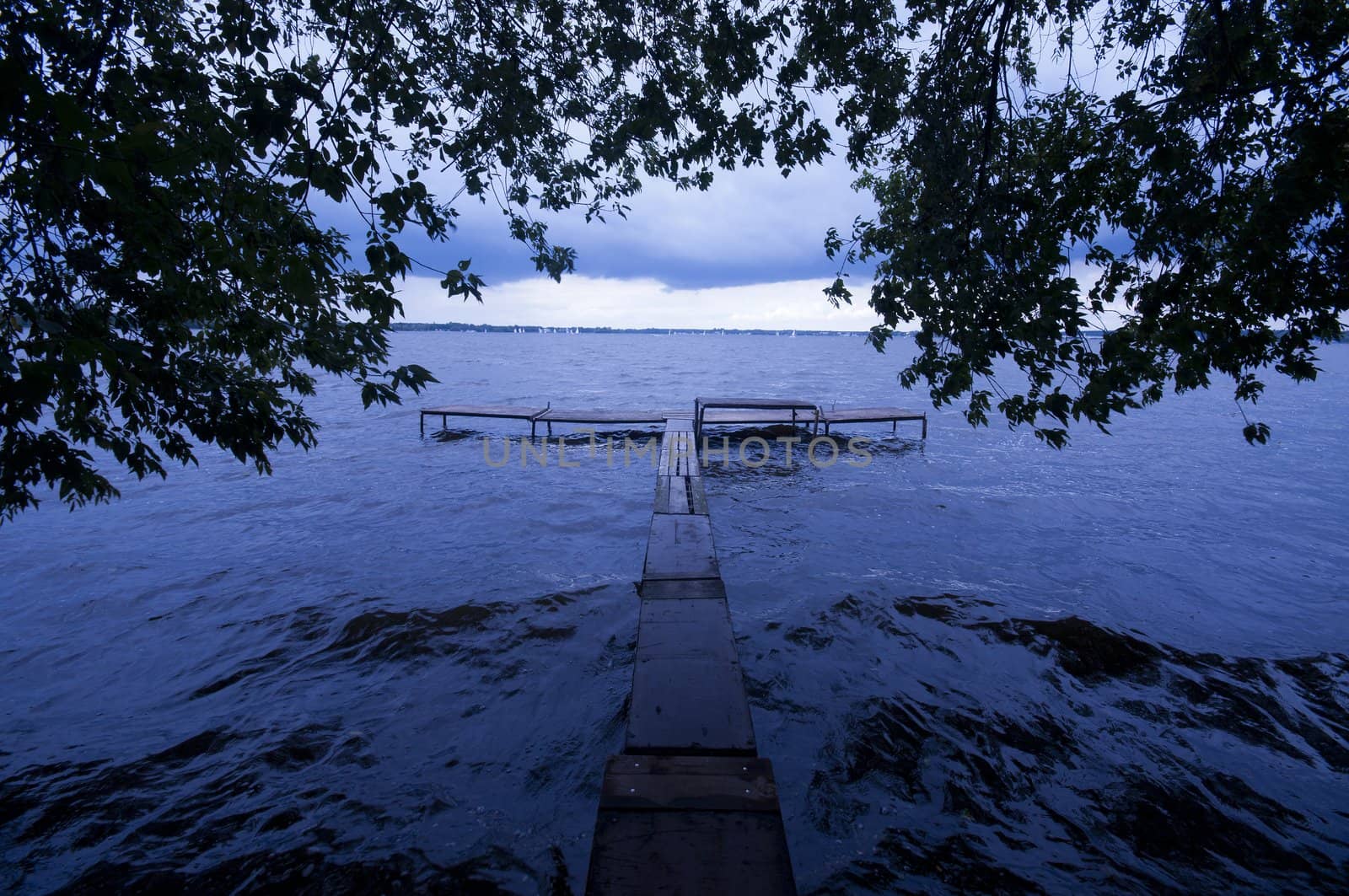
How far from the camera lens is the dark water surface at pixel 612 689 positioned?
4953mm

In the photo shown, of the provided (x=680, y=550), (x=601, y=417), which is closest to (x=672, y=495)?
(x=680, y=550)

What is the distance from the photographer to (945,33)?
21.8ft

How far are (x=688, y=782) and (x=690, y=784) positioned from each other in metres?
0.02

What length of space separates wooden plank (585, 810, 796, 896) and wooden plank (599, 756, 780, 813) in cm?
6

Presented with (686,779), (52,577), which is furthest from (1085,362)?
(52,577)

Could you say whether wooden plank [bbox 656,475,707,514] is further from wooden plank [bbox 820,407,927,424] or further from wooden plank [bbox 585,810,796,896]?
wooden plank [bbox 820,407,927,424]

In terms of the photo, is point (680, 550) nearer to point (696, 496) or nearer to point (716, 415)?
point (696, 496)

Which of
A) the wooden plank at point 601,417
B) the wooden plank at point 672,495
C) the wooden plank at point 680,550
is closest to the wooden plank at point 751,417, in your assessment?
the wooden plank at point 601,417

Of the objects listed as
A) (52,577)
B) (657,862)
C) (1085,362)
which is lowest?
(52,577)

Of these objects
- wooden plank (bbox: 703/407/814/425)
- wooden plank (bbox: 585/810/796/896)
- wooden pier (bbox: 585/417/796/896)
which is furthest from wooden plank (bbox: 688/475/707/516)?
wooden plank (bbox: 703/407/814/425)

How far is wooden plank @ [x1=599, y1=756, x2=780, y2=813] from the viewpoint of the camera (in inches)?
129

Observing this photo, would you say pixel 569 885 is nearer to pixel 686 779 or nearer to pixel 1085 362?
pixel 686 779

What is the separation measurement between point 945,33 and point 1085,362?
401 cm

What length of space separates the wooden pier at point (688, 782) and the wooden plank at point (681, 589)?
0.13 m
